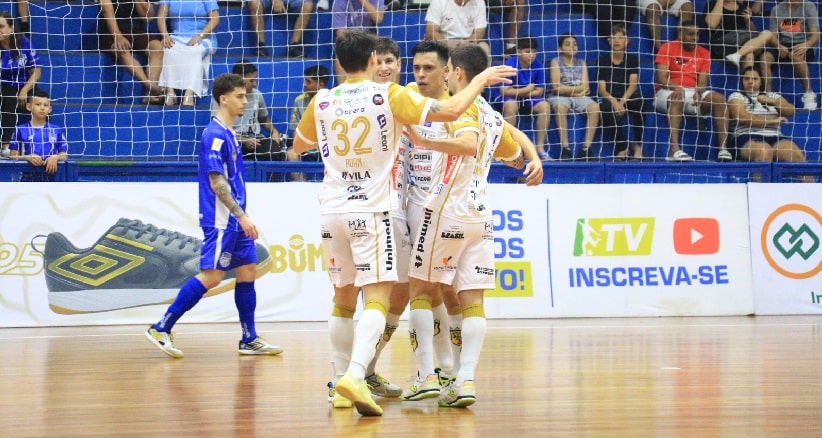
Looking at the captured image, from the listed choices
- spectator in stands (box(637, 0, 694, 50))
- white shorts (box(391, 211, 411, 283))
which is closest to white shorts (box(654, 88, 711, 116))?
spectator in stands (box(637, 0, 694, 50))

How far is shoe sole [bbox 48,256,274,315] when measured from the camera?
32.5 ft

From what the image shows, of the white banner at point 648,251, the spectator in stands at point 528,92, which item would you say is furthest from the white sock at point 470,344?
the spectator in stands at point 528,92

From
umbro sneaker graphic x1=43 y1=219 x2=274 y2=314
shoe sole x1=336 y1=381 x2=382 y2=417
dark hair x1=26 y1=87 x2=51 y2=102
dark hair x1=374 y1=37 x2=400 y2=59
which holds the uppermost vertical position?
dark hair x1=26 y1=87 x2=51 y2=102

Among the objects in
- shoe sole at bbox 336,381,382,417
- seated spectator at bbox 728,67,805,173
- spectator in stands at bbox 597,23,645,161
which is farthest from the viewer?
seated spectator at bbox 728,67,805,173

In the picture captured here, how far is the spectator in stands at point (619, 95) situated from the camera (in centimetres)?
1283

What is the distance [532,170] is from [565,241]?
16.7 ft

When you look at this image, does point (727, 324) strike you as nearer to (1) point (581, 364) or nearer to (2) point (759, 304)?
(2) point (759, 304)

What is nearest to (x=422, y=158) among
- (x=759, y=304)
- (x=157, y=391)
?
(x=157, y=391)

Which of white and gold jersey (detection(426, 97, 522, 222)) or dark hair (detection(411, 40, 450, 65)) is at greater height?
dark hair (detection(411, 40, 450, 65))

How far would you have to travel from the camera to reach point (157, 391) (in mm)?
5836

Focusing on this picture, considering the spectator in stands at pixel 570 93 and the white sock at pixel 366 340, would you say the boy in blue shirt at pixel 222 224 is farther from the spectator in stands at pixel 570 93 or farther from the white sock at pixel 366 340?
the spectator in stands at pixel 570 93

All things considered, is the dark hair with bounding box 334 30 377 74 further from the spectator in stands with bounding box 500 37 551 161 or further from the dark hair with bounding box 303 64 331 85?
the spectator in stands with bounding box 500 37 551 161

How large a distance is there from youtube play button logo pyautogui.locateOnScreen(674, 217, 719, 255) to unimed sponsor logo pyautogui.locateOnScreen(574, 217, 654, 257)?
0.94ft

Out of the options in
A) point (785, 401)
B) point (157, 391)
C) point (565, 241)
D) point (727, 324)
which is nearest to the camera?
point (785, 401)
